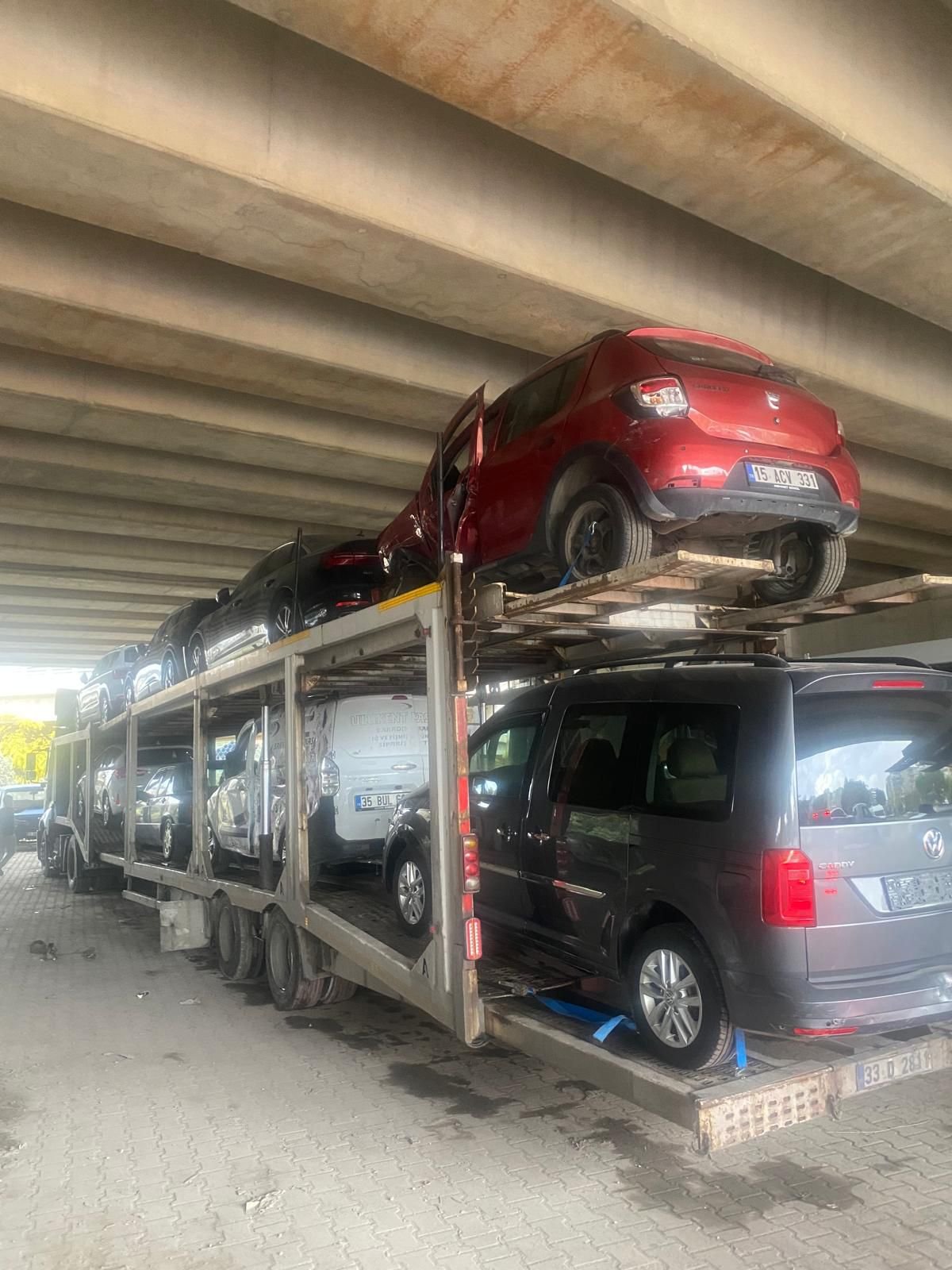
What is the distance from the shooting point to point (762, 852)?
3.56 meters

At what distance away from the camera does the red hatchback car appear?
4465mm

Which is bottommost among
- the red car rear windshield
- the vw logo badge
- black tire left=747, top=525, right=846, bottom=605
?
the vw logo badge

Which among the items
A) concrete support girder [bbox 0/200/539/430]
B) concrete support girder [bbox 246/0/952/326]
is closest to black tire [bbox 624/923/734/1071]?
concrete support girder [bbox 246/0/952/326]

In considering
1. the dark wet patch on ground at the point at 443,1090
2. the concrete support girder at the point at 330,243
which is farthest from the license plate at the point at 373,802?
the concrete support girder at the point at 330,243

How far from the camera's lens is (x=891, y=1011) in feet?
11.8

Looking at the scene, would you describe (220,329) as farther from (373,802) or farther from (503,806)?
(503,806)

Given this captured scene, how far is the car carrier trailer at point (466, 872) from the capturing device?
369cm

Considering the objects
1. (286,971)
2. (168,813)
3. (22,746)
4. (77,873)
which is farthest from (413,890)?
(22,746)

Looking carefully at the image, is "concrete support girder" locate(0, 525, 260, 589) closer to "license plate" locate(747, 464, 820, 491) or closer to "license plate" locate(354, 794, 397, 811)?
"license plate" locate(354, 794, 397, 811)

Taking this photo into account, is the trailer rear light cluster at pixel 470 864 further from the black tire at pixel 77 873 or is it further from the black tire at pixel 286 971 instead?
the black tire at pixel 77 873

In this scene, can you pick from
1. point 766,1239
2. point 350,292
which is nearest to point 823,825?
point 766,1239

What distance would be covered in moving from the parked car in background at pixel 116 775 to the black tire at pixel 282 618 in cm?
308

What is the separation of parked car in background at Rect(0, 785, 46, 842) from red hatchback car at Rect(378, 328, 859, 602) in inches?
727

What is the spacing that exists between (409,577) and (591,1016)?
3683 millimetres
